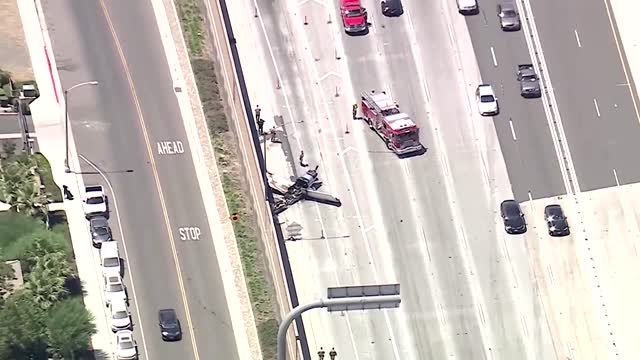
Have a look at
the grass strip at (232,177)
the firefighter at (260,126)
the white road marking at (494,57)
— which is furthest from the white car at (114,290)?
the white road marking at (494,57)

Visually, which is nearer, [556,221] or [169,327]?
[169,327]

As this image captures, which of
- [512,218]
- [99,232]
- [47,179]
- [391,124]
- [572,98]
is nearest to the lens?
[99,232]

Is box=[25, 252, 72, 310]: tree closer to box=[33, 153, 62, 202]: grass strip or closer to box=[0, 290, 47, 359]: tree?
box=[0, 290, 47, 359]: tree

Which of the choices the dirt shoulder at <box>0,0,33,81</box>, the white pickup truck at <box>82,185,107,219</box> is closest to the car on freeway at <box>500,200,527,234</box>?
the white pickup truck at <box>82,185,107,219</box>

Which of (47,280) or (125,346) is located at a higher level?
(47,280)

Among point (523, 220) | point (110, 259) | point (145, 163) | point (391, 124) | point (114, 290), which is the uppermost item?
point (145, 163)

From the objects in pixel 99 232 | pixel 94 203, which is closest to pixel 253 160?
pixel 94 203

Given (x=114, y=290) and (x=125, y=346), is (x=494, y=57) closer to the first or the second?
(x=114, y=290)
